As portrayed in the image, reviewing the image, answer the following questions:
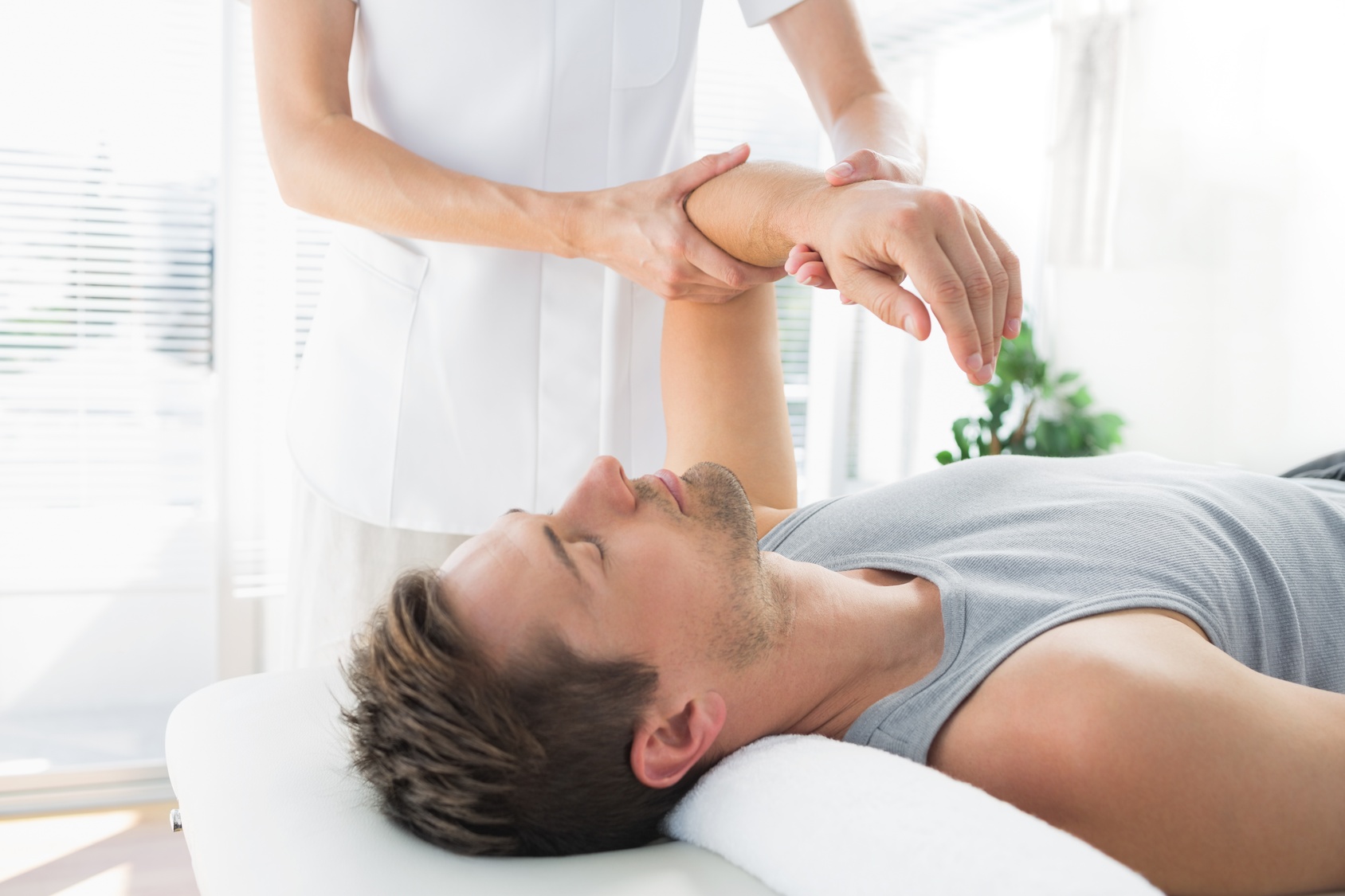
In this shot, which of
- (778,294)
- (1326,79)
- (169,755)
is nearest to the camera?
(169,755)

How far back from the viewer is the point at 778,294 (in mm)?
3871

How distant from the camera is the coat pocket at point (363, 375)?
152 cm

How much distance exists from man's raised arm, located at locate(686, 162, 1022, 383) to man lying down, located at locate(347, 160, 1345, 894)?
0.09 meters

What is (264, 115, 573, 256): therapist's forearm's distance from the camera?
1342 millimetres

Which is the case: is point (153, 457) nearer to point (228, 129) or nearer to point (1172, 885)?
point (228, 129)

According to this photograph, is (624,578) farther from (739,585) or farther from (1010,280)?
(1010,280)

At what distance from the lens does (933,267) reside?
1066 mm

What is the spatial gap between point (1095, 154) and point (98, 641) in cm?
375

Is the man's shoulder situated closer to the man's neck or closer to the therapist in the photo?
the man's neck

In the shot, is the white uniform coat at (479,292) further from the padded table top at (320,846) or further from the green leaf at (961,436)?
the green leaf at (961,436)

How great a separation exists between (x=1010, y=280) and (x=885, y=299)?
0.13 metres

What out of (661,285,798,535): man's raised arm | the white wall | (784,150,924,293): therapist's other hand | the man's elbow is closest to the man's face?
(784,150,924,293): therapist's other hand

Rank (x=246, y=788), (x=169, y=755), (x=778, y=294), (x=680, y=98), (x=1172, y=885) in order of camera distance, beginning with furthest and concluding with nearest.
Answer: (x=778, y=294) → (x=680, y=98) → (x=169, y=755) → (x=246, y=788) → (x=1172, y=885)

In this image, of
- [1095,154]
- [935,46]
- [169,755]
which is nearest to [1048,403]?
[1095,154]
